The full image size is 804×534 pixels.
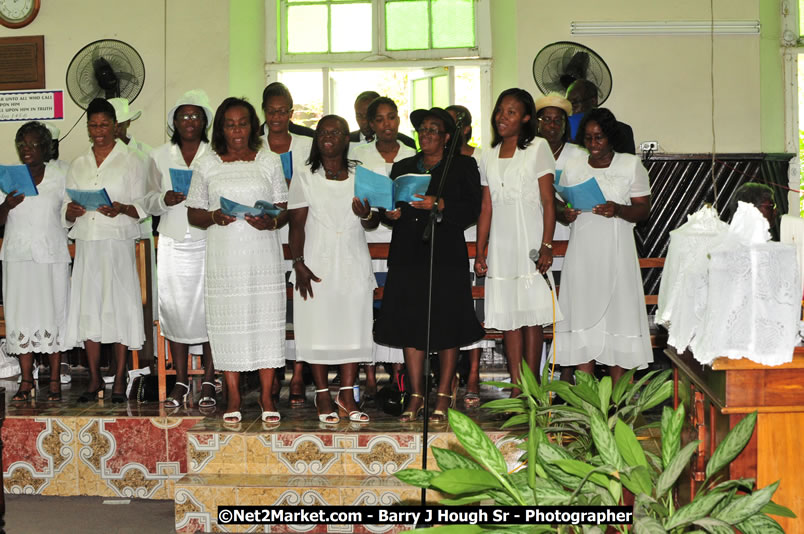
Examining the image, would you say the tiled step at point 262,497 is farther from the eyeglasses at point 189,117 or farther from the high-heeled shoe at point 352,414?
the eyeglasses at point 189,117

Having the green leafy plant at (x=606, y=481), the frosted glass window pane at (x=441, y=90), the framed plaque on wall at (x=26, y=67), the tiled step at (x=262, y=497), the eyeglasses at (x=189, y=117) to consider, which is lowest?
the tiled step at (x=262, y=497)

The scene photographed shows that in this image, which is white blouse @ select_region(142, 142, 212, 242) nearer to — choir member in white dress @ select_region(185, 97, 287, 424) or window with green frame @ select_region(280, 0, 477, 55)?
choir member in white dress @ select_region(185, 97, 287, 424)

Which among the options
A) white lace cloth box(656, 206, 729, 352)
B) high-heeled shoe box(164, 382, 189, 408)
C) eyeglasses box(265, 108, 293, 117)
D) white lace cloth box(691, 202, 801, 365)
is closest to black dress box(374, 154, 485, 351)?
eyeglasses box(265, 108, 293, 117)

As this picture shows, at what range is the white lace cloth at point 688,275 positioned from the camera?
285cm

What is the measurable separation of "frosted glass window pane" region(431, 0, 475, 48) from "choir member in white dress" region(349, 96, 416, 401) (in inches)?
129

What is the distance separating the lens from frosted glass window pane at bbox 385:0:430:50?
8.62 metres

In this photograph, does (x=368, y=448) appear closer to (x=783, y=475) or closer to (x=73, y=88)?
(x=783, y=475)

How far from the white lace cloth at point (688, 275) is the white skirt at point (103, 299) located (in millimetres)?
3401

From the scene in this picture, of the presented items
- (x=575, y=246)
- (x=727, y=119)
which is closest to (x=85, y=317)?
(x=575, y=246)

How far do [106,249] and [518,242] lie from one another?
2.45 m

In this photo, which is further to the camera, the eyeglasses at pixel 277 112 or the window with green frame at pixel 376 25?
the window with green frame at pixel 376 25

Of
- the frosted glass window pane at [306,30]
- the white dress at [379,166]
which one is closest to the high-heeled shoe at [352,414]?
the white dress at [379,166]

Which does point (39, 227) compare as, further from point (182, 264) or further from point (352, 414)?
point (352, 414)

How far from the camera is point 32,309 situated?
5.66m
